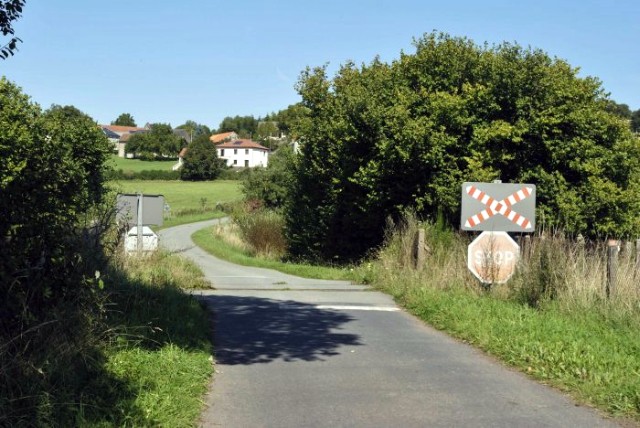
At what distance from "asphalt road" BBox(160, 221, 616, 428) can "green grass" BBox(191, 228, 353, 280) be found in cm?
870

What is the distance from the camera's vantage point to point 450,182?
20547mm

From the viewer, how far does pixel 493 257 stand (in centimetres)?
1206

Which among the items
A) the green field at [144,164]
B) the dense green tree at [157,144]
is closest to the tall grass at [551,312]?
the green field at [144,164]

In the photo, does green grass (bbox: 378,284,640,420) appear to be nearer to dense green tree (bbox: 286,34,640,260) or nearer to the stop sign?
the stop sign

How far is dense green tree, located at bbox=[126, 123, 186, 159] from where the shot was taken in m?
142

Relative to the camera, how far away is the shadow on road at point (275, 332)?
787 cm

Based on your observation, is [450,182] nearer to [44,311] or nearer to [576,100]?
[576,100]

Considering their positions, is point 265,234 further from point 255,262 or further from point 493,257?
point 493,257

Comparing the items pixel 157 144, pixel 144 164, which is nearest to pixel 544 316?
pixel 144 164

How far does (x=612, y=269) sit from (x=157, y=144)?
13846 centimetres

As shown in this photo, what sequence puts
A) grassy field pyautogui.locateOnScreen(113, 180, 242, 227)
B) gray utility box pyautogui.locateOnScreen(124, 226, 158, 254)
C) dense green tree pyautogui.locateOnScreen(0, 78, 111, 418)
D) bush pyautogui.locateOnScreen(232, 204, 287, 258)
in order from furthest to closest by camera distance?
1. grassy field pyautogui.locateOnScreen(113, 180, 242, 227)
2. bush pyautogui.locateOnScreen(232, 204, 287, 258)
3. gray utility box pyautogui.locateOnScreen(124, 226, 158, 254)
4. dense green tree pyautogui.locateOnScreen(0, 78, 111, 418)

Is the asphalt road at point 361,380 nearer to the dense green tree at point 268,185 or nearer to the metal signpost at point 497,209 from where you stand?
the metal signpost at point 497,209

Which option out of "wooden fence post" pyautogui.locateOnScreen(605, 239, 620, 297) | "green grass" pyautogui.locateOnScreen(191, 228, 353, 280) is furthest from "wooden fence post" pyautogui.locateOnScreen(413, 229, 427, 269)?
"wooden fence post" pyautogui.locateOnScreen(605, 239, 620, 297)

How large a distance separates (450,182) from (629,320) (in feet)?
40.1
